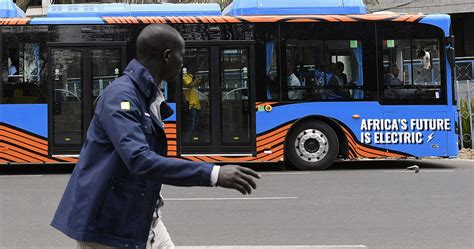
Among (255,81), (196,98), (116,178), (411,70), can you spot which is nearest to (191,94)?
(196,98)

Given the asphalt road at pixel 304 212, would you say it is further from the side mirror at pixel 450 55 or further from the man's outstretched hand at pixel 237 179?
the man's outstretched hand at pixel 237 179

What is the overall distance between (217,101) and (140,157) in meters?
9.65

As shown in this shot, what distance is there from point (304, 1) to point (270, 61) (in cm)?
155

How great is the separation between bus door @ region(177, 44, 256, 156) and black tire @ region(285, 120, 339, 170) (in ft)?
2.70

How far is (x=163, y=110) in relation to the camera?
294 cm

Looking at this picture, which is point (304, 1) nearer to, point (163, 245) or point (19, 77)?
point (19, 77)

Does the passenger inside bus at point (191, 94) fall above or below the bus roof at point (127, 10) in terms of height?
below

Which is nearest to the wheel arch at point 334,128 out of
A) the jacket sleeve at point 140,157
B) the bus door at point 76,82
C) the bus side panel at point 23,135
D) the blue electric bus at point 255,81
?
the blue electric bus at point 255,81

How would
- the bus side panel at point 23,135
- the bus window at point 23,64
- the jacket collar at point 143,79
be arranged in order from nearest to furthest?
the jacket collar at point 143,79 < the bus side panel at point 23,135 < the bus window at point 23,64

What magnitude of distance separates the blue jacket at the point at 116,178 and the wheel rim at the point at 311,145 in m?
9.48

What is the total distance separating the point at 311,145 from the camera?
12.2 metres

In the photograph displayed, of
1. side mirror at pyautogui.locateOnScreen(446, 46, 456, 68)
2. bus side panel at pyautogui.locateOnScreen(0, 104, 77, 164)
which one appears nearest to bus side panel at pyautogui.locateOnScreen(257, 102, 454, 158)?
side mirror at pyautogui.locateOnScreen(446, 46, 456, 68)

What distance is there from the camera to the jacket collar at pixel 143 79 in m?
2.75

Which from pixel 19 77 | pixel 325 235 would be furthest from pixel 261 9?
pixel 325 235
